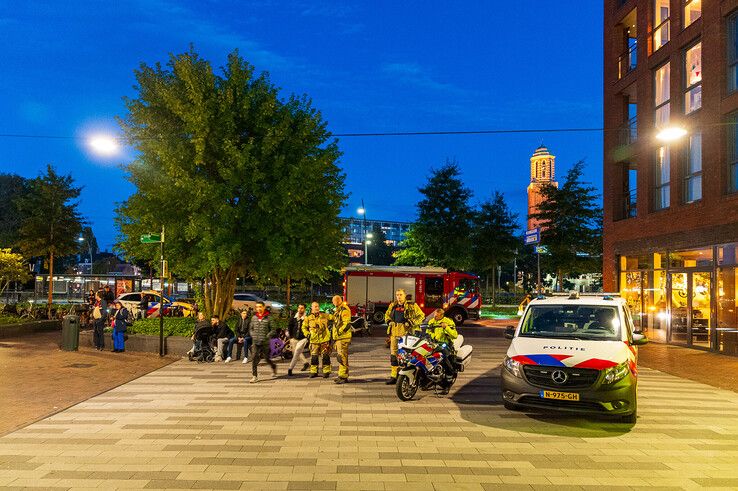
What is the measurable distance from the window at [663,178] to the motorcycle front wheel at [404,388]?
1456 cm

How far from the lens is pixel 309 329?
1212 centimetres

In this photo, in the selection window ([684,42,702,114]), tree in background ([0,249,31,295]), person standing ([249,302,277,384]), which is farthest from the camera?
tree in background ([0,249,31,295])

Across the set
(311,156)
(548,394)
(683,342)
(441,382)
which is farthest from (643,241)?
(548,394)

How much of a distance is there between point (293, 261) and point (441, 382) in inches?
340

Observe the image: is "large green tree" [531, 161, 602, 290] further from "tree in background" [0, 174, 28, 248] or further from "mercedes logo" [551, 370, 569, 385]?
"tree in background" [0, 174, 28, 248]

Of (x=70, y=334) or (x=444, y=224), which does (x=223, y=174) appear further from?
(x=444, y=224)

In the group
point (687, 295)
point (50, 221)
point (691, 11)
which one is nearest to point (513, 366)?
point (687, 295)

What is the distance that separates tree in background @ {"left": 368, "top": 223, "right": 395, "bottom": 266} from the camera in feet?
278

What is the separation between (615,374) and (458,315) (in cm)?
2153

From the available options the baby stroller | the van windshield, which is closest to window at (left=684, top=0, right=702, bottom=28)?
the van windshield

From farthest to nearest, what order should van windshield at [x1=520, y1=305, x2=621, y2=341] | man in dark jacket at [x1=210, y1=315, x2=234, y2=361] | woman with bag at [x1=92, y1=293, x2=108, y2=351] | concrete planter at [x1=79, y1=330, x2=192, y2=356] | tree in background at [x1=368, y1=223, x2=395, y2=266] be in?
tree in background at [x1=368, y1=223, x2=395, y2=266]
woman with bag at [x1=92, y1=293, x2=108, y2=351]
concrete planter at [x1=79, y1=330, x2=192, y2=356]
man in dark jacket at [x1=210, y1=315, x2=234, y2=361]
van windshield at [x1=520, y1=305, x2=621, y2=341]

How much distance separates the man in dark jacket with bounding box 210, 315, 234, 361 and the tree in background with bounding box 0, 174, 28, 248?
141 ft

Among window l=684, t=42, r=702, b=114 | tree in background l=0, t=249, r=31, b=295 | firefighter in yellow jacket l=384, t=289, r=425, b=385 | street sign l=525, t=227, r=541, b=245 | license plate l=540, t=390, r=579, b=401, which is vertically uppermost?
window l=684, t=42, r=702, b=114

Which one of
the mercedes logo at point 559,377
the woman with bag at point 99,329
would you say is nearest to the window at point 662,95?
the mercedes logo at point 559,377
